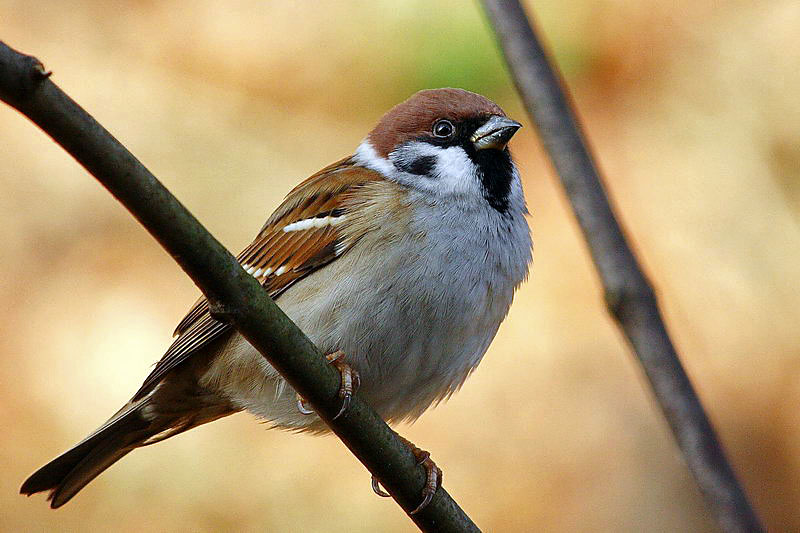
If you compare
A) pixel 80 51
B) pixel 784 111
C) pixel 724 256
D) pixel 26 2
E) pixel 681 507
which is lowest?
pixel 681 507

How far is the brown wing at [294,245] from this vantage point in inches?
128

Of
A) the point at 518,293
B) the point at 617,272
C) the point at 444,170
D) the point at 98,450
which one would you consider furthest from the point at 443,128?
the point at 617,272

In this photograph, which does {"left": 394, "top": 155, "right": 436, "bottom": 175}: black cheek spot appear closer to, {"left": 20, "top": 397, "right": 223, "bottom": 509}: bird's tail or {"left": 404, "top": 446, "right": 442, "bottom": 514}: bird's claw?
{"left": 404, "top": 446, "right": 442, "bottom": 514}: bird's claw

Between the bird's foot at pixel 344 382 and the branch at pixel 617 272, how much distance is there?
2.92ft

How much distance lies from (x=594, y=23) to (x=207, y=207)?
7.16ft

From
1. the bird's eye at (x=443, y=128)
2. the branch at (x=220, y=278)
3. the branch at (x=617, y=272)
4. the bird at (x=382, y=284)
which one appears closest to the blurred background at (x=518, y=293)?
the bird's eye at (x=443, y=128)

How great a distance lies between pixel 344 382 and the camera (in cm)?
244

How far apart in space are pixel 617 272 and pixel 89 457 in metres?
2.43

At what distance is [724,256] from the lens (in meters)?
5.06

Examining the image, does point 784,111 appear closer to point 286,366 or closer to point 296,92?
point 296,92

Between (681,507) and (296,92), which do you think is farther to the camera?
(296,92)

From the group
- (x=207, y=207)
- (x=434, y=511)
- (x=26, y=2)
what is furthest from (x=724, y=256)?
(x=26, y=2)

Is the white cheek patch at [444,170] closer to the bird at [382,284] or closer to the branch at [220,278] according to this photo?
the bird at [382,284]

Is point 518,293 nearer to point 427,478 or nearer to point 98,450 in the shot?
point 98,450
